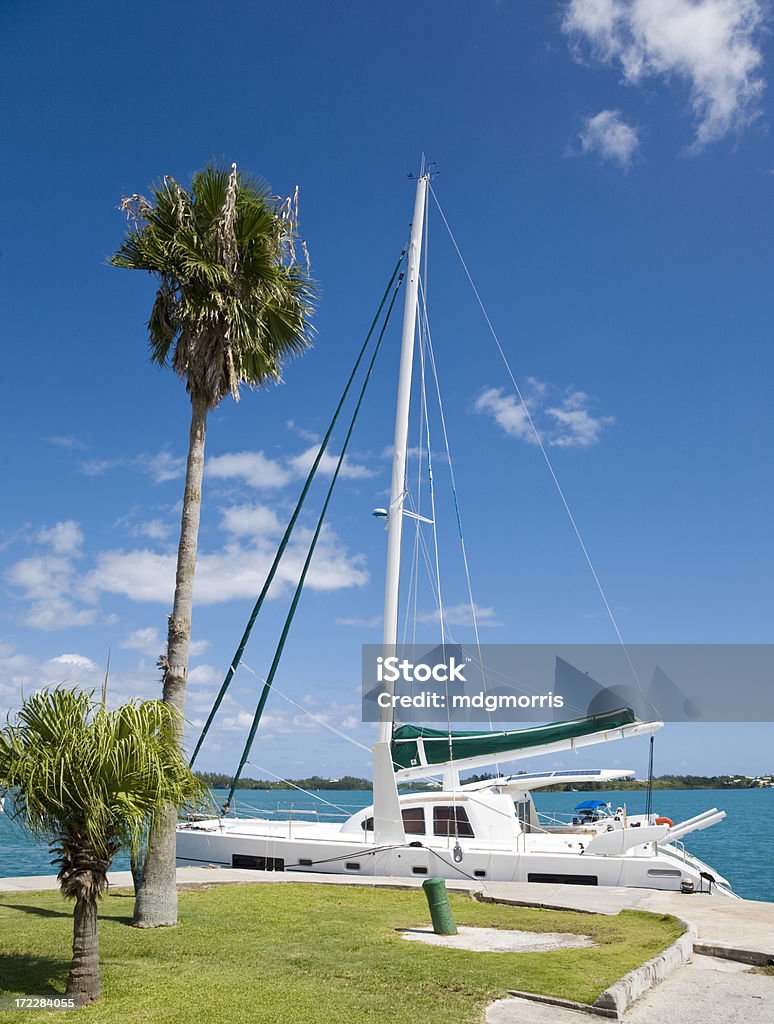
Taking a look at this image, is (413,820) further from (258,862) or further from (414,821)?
(258,862)

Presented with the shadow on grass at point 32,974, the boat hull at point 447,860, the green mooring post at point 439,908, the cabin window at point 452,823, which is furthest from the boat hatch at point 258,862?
the shadow on grass at point 32,974

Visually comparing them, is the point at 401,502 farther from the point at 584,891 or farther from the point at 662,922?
the point at 662,922

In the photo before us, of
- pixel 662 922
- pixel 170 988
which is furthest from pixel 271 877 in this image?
pixel 170 988

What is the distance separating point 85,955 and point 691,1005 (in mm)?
5931

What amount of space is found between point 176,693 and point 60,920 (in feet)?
11.5

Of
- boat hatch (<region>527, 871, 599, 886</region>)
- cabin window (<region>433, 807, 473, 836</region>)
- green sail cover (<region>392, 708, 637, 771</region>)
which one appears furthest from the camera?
green sail cover (<region>392, 708, 637, 771</region>)

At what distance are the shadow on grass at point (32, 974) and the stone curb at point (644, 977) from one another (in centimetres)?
520

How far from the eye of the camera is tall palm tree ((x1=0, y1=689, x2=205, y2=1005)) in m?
7.76

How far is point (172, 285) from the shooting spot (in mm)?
14164

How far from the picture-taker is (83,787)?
25.4 ft

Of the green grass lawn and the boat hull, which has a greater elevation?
the green grass lawn

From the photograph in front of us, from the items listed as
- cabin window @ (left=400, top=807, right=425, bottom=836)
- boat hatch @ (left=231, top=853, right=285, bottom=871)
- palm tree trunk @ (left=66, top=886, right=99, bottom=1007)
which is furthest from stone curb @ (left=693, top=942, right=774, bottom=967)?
boat hatch @ (left=231, top=853, right=285, bottom=871)

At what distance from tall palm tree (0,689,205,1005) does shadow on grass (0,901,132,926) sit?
176 inches

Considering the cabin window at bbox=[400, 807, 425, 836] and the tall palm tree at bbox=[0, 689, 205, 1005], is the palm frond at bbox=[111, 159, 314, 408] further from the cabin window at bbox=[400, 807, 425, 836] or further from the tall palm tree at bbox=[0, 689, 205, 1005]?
the cabin window at bbox=[400, 807, 425, 836]
